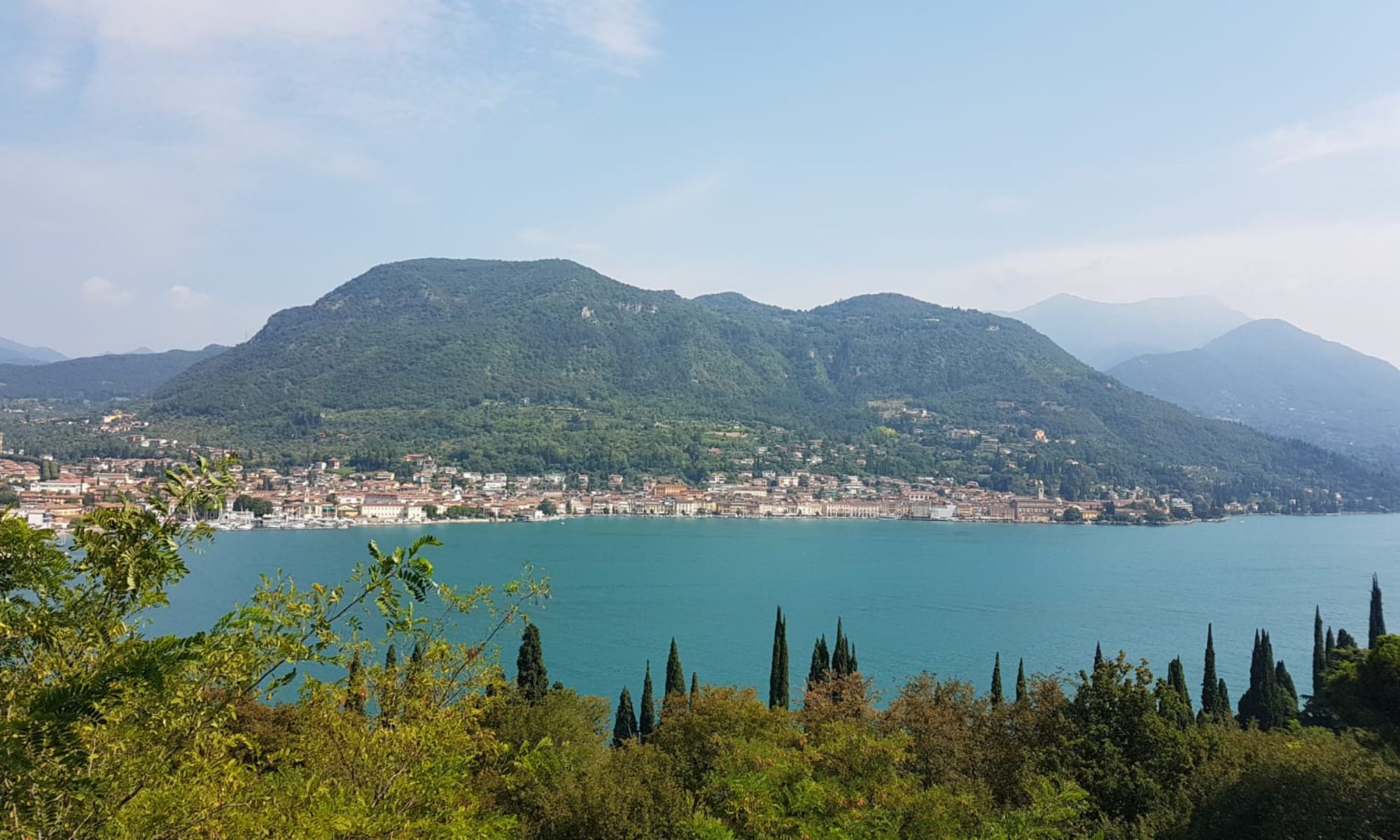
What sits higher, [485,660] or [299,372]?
[299,372]

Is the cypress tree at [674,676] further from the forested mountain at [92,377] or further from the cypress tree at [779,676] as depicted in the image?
the forested mountain at [92,377]

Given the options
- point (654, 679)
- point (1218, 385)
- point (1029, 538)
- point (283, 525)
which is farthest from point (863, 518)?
point (1218, 385)

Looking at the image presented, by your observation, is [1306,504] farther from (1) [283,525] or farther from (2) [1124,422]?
(1) [283,525]

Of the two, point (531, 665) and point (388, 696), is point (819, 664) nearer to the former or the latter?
point (531, 665)

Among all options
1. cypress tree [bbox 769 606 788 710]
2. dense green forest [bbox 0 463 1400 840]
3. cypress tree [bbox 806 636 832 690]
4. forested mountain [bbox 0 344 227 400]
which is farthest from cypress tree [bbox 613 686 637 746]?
forested mountain [bbox 0 344 227 400]

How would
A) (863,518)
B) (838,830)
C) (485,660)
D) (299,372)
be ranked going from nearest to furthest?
(485,660), (838,830), (863,518), (299,372)

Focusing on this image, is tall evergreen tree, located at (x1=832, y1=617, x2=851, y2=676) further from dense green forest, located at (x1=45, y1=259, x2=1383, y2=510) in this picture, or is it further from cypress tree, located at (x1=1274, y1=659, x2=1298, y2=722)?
dense green forest, located at (x1=45, y1=259, x2=1383, y2=510)
